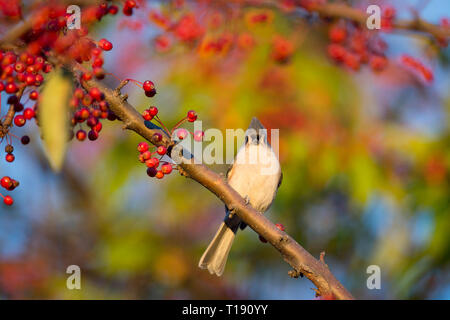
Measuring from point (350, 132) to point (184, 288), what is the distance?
10.1 feet

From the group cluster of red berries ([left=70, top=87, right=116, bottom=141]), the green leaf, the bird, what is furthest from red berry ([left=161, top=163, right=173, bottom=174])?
the bird

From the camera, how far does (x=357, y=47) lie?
4.68 meters

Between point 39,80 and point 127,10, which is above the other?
point 127,10

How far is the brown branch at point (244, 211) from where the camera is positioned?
2352 millimetres

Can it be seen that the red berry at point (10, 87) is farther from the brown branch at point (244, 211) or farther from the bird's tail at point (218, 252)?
the bird's tail at point (218, 252)

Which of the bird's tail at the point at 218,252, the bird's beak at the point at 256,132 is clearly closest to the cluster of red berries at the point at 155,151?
the bird's tail at the point at 218,252

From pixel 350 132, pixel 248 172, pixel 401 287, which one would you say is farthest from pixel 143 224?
pixel 401 287

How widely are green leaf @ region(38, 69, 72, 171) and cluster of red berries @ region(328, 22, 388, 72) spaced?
11.6 feet

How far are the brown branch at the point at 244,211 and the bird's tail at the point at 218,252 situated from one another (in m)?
1.77

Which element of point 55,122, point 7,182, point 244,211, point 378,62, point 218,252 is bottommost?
point 55,122

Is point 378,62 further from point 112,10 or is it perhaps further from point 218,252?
point 112,10

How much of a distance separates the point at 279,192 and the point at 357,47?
2161mm

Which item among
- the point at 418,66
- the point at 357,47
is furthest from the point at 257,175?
the point at 418,66

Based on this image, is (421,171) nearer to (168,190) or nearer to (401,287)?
(401,287)
